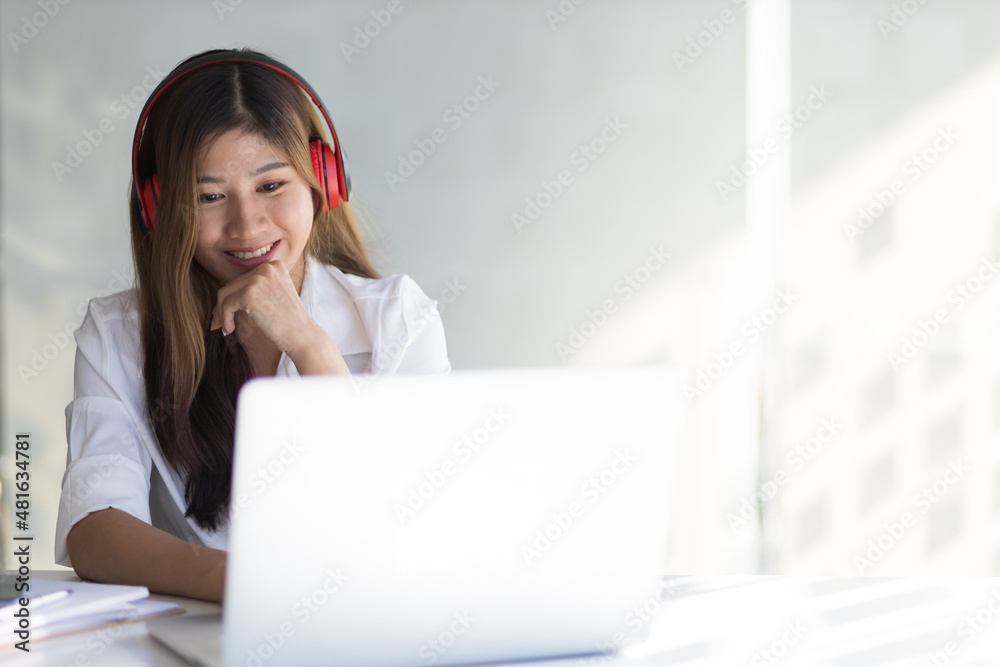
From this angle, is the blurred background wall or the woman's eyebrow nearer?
the woman's eyebrow

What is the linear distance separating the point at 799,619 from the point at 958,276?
2.11 meters

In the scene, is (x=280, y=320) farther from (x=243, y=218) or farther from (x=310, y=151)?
(x=310, y=151)

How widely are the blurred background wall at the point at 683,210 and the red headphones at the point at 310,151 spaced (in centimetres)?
104

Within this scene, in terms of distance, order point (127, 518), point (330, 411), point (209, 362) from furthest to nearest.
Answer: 1. point (209, 362)
2. point (127, 518)
3. point (330, 411)

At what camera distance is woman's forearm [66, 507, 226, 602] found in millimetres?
868

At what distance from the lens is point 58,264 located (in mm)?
2484

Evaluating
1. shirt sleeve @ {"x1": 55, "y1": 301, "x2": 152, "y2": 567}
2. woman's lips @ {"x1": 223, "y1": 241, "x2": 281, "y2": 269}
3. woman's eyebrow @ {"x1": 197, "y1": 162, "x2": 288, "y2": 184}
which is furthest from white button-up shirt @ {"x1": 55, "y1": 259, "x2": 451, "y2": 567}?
woman's eyebrow @ {"x1": 197, "y1": 162, "x2": 288, "y2": 184}

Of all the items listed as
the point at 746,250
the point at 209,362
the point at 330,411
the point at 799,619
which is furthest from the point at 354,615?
the point at 746,250

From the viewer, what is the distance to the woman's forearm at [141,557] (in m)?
0.87

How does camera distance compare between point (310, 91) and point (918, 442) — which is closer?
point (310, 91)

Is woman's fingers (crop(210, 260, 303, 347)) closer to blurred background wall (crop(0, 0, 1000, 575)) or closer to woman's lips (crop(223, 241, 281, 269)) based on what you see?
woman's lips (crop(223, 241, 281, 269))

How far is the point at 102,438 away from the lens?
1143mm

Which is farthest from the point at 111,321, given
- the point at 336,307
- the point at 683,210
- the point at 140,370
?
the point at 683,210

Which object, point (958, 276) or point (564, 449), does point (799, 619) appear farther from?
point (958, 276)
